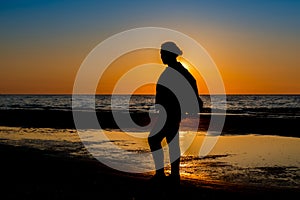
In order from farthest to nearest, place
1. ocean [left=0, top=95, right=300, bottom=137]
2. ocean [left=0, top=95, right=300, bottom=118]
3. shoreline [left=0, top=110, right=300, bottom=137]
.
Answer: ocean [left=0, top=95, right=300, bottom=118], ocean [left=0, top=95, right=300, bottom=137], shoreline [left=0, top=110, right=300, bottom=137]

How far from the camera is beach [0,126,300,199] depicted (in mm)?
7199

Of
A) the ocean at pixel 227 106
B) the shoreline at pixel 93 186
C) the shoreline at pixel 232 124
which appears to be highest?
the ocean at pixel 227 106

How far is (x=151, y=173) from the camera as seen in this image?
973 cm

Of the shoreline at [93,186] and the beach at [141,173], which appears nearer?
the shoreline at [93,186]

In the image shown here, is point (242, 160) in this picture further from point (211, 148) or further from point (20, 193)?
point (20, 193)

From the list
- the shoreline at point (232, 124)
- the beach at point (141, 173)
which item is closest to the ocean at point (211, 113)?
the shoreline at point (232, 124)

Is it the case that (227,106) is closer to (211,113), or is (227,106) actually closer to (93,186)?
(211,113)

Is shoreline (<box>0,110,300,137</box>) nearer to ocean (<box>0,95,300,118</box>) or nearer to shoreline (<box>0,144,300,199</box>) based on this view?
ocean (<box>0,95,300,118</box>)

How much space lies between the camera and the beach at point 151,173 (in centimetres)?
720

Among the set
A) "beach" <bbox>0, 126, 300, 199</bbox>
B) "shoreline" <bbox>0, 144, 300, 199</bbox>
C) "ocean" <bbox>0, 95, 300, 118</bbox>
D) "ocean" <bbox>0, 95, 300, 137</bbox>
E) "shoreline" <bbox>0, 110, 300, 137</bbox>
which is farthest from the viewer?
"ocean" <bbox>0, 95, 300, 118</bbox>

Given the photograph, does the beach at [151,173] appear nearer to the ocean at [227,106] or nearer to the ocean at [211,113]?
the ocean at [211,113]

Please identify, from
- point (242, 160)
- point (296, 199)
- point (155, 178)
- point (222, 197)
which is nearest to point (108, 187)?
point (155, 178)

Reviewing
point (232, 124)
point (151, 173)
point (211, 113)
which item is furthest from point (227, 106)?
point (151, 173)

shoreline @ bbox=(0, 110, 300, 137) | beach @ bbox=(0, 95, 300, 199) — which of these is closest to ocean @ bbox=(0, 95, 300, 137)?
shoreline @ bbox=(0, 110, 300, 137)
